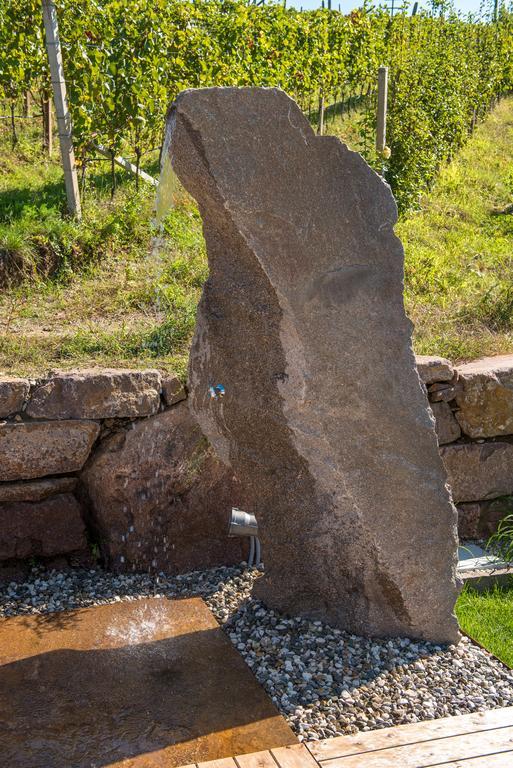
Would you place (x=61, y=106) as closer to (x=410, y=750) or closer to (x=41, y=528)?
(x=41, y=528)

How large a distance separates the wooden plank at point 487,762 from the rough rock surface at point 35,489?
2344mm

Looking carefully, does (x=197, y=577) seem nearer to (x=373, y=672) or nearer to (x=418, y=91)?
(x=373, y=672)

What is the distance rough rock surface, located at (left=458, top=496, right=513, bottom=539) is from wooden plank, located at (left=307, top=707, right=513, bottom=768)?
6.46 feet

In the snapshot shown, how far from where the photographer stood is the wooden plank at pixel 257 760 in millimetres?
2660

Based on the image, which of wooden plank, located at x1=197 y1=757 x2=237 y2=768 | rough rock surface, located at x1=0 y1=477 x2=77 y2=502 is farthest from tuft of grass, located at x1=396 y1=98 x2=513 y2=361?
wooden plank, located at x1=197 y1=757 x2=237 y2=768

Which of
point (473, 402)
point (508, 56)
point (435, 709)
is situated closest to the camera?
point (435, 709)

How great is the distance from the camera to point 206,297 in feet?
11.1

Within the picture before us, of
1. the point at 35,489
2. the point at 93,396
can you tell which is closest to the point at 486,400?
the point at 93,396

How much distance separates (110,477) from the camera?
4277 mm

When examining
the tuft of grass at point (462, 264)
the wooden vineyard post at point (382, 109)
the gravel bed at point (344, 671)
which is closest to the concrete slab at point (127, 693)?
the gravel bed at point (344, 671)

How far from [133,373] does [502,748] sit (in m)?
2.39

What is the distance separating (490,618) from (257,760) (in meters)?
1.67

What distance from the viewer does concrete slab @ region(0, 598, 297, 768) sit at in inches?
113

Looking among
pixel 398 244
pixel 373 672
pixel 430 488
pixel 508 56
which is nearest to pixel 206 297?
pixel 398 244
